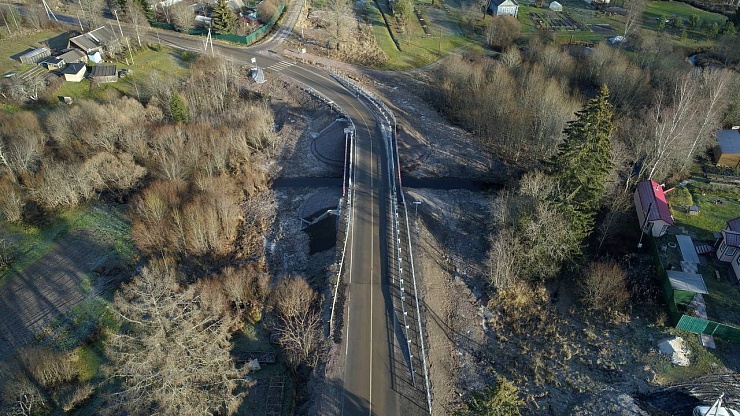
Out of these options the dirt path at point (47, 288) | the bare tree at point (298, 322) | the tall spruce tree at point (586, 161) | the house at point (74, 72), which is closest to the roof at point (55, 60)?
the house at point (74, 72)

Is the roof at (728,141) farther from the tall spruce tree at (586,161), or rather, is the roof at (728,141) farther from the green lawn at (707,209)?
the tall spruce tree at (586,161)

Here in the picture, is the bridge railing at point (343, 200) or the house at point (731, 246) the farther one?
the house at point (731, 246)

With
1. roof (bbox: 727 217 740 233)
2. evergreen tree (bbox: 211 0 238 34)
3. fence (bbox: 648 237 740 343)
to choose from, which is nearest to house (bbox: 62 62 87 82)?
evergreen tree (bbox: 211 0 238 34)

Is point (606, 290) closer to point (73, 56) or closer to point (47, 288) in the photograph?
point (47, 288)

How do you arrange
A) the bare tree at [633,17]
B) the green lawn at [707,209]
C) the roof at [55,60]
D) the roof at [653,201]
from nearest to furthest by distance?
1. the roof at [653,201]
2. the green lawn at [707,209]
3. the roof at [55,60]
4. the bare tree at [633,17]

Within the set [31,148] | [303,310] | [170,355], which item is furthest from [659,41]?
[31,148]

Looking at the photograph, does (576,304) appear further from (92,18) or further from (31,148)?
(92,18)

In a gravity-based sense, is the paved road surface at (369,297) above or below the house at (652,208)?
below

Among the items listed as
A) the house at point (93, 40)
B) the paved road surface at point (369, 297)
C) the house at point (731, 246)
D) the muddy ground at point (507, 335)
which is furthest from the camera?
the house at point (93, 40)
